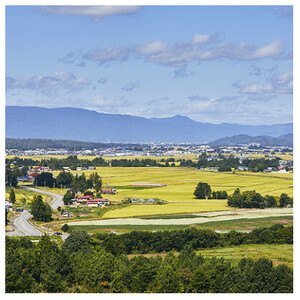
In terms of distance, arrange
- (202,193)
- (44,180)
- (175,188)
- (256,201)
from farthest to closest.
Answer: (44,180), (175,188), (202,193), (256,201)

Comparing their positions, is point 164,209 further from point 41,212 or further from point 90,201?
point 41,212

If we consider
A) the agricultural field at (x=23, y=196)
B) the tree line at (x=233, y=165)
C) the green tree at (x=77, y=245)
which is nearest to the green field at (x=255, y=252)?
the green tree at (x=77, y=245)

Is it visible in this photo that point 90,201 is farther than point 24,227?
Yes

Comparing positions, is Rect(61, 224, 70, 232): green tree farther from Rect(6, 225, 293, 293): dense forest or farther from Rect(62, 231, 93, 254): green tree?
Rect(6, 225, 293, 293): dense forest

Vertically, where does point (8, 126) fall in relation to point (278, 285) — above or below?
above

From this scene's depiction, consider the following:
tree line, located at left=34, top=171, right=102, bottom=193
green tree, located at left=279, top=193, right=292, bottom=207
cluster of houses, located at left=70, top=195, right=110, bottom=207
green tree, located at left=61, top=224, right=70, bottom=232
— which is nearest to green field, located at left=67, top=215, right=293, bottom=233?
green tree, located at left=61, top=224, right=70, bottom=232

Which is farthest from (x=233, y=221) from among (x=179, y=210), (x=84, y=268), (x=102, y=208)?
(x=84, y=268)

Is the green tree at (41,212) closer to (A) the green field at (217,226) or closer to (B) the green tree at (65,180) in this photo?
(A) the green field at (217,226)

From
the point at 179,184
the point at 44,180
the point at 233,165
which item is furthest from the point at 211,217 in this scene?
the point at 233,165

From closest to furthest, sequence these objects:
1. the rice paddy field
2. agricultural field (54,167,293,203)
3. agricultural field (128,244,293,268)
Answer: agricultural field (128,244,293,268)
the rice paddy field
agricultural field (54,167,293,203)

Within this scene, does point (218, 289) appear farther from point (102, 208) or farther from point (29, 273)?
point (102, 208)

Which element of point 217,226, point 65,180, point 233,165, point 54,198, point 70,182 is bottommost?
point 217,226
